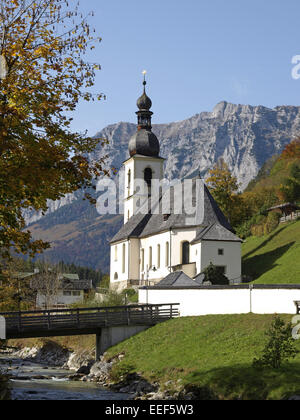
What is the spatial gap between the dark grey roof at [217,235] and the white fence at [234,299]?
44.3ft

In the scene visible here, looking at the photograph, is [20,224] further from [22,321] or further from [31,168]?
[22,321]

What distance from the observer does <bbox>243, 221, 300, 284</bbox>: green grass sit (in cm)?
4729

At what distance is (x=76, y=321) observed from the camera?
36.5 metres

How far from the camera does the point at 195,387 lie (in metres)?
22.5

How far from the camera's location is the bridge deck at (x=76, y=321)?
3478 centimetres

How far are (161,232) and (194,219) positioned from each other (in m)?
5.93

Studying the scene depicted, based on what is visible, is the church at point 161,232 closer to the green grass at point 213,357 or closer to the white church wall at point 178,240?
the white church wall at point 178,240

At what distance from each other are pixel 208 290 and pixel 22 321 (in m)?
10.7

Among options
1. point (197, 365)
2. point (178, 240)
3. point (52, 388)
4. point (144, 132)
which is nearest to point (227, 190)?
point (144, 132)

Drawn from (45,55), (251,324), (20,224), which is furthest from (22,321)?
(45,55)

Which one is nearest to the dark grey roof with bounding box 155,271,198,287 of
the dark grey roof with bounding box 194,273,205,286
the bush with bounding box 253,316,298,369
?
the dark grey roof with bounding box 194,273,205,286

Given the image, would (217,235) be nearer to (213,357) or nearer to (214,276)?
(214,276)

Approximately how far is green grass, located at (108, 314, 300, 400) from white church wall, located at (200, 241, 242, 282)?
16922 millimetres

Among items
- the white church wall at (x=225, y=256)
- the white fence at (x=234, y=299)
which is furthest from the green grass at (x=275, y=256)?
the white fence at (x=234, y=299)
